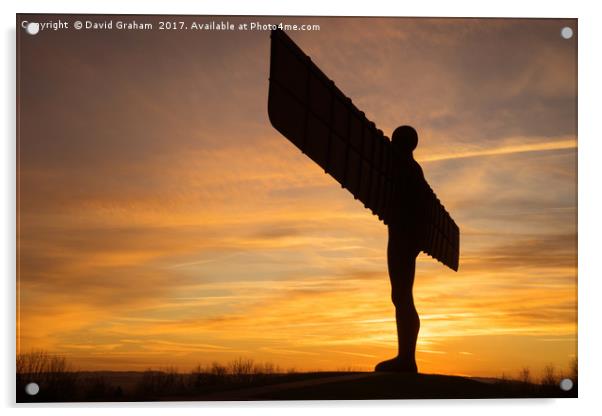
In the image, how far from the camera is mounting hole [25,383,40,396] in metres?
4.45

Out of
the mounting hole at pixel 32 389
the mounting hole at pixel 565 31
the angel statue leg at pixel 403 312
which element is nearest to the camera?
the mounting hole at pixel 32 389

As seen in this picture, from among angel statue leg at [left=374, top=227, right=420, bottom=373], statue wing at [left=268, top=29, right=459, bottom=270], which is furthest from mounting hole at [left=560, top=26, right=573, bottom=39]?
angel statue leg at [left=374, top=227, right=420, bottom=373]

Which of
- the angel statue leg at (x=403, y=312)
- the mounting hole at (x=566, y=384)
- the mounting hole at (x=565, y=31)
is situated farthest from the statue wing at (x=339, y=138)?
the mounting hole at (x=565, y=31)

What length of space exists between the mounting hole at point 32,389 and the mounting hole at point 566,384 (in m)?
2.80

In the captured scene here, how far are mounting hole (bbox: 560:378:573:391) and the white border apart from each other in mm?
58

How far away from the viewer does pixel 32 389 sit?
4.45m

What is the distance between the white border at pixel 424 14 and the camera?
4469 mm

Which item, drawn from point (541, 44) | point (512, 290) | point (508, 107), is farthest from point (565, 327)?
point (541, 44)

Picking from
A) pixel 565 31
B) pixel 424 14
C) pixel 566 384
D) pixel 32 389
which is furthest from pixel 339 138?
pixel 32 389

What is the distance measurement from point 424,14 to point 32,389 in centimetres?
290

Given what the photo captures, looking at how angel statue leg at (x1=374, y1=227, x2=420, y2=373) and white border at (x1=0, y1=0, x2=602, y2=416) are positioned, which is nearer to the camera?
white border at (x1=0, y1=0, x2=602, y2=416)

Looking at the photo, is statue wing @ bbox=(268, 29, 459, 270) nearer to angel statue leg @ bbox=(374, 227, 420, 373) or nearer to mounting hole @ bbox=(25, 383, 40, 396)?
angel statue leg @ bbox=(374, 227, 420, 373)

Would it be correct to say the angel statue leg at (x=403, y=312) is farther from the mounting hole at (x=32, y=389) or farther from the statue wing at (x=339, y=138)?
the mounting hole at (x=32, y=389)

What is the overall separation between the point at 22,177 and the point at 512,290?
8.81 ft
